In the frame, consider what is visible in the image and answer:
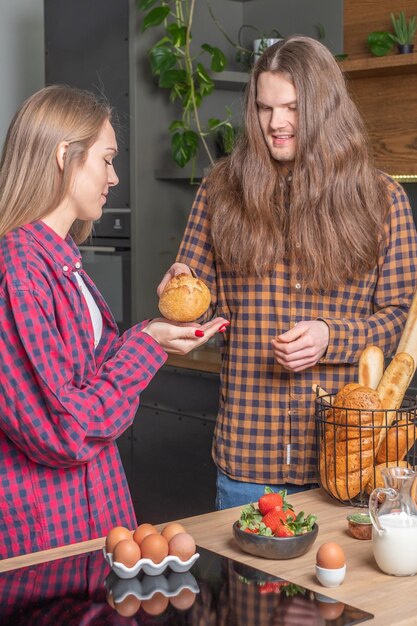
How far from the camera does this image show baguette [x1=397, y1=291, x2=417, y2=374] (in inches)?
72.5

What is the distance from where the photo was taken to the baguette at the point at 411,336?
1.84 m

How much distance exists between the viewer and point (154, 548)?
1352 mm

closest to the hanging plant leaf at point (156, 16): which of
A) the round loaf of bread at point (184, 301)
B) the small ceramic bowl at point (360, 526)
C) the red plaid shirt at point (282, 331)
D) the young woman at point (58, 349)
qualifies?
the red plaid shirt at point (282, 331)

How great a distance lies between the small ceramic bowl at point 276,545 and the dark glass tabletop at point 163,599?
0.04 metres

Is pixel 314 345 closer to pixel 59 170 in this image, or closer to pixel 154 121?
pixel 59 170

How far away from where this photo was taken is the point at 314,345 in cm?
187

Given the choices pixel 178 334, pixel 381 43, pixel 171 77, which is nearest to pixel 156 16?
pixel 171 77

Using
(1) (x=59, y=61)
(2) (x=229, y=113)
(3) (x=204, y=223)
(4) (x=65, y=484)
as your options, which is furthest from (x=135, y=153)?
(4) (x=65, y=484)

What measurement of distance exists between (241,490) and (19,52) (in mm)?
3464

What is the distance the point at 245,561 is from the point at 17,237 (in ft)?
2.05

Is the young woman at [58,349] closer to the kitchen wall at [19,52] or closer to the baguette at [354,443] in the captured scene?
the baguette at [354,443]

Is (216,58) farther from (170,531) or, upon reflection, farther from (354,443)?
(170,531)

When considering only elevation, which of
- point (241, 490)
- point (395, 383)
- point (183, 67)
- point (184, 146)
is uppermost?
point (183, 67)

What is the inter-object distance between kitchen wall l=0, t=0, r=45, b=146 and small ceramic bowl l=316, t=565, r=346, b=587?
3.88 m
